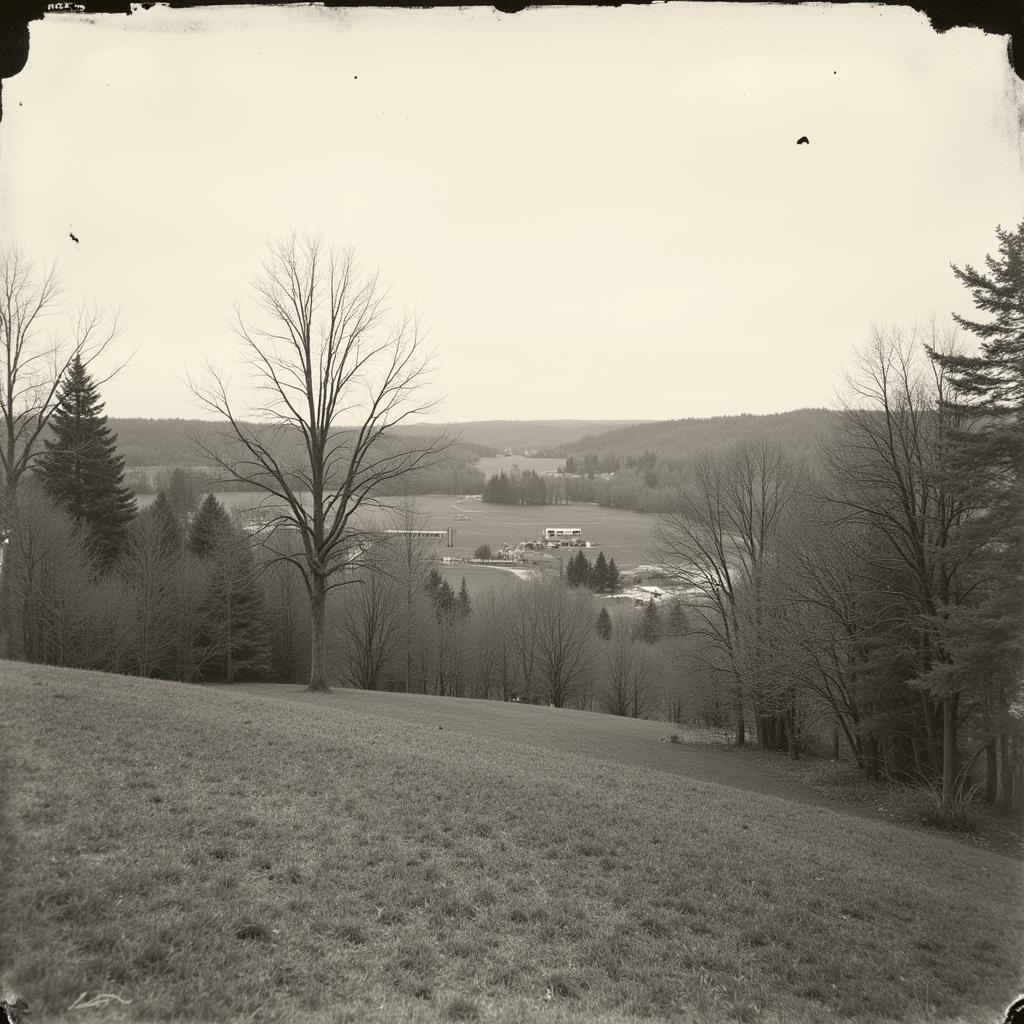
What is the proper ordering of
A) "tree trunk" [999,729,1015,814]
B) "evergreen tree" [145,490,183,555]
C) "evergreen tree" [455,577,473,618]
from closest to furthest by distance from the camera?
"tree trunk" [999,729,1015,814]
"evergreen tree" [145,490,183,555]
"evergreen tree" [455,577,473,618]

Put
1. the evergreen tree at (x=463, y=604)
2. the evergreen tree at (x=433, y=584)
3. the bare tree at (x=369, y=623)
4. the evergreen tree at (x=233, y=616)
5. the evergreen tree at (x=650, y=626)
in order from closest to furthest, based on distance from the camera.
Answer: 1. the evergreen tree at (x=233, y=616)
2. the bare tree at (x=369, y=623)
3. the evergreen tree at (x=433, y=584)
4. the evergreen tree at (x=463, y=604)
5. the evergreen tree at (x=650, y=626)

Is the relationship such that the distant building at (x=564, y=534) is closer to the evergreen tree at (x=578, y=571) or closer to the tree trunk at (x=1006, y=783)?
the evergreen tree at (x=578, y=571)

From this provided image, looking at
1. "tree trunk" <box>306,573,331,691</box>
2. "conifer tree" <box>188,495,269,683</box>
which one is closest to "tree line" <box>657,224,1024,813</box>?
"tree trunk" <box>306,573,331,691</box>

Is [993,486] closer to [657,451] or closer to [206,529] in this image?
[206,529]

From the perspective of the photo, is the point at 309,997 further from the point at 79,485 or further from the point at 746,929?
the point at 79,485

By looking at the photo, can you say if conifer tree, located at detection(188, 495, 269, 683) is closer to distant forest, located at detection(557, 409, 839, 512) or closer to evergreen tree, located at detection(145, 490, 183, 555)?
evergreen tree, located at detection(145, 490, 183, 555)

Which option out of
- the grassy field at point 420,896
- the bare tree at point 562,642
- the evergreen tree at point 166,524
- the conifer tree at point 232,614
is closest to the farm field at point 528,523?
the bare tree at point 562,642
